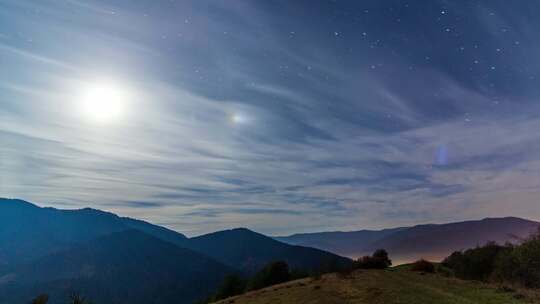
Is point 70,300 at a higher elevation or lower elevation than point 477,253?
lower

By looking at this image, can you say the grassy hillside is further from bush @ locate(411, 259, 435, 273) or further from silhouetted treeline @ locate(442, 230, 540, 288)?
bush @ locate(411, 259, 435, 273)

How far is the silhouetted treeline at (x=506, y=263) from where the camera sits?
177ft

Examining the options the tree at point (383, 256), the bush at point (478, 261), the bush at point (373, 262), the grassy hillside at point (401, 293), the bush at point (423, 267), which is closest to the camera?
the grassy hillside at point (401, 293)

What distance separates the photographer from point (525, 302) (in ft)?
80.0

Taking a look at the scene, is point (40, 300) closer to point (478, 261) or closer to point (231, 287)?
point (231, 287)

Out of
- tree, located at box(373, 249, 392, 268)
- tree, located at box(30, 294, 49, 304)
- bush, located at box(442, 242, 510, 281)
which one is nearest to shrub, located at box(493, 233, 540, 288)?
tree, located at box(373, 249, 392, 268)

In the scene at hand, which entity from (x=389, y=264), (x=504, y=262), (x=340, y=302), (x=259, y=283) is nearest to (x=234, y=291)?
(x=259, y=283)

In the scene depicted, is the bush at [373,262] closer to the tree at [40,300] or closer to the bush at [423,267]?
the bush at [423,267]

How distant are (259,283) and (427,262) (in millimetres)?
59813

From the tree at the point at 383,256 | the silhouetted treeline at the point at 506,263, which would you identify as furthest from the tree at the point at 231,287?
the tree at the point at 383,256

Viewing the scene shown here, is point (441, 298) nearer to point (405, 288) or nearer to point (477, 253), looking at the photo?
point (405, 288)

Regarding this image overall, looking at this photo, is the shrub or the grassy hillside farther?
the shrub

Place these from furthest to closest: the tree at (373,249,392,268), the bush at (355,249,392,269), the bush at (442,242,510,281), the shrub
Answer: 1. the bush at (442,242,510,281)
2. the tree at (373,249,392,268)
3. the bush at (355,249,392,269)
4. the shrub

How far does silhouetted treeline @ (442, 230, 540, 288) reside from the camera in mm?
54022
